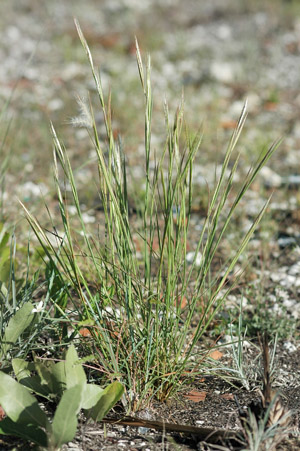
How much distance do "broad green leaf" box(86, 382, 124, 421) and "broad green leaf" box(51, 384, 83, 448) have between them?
7.7 inches

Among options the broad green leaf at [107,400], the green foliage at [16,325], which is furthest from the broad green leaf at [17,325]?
the broad green leaf at [107,400]

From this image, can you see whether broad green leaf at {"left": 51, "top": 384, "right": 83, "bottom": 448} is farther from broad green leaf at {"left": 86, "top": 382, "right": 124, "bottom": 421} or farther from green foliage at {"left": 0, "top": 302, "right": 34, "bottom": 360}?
green foliage at {"left": 0, "top": 302, "right": 34, "bottom": 360}

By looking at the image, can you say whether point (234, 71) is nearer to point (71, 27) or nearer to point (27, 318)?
point (71, 27)

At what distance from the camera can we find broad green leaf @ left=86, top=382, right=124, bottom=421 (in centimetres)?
164

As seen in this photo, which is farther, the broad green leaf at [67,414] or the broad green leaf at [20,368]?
the broad green leaf at [20,368]

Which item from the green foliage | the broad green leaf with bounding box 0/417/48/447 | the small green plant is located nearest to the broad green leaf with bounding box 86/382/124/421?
the small green plant

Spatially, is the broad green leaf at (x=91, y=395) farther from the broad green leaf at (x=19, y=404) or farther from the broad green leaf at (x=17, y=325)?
the broad green leaf at (x=17, y=325)

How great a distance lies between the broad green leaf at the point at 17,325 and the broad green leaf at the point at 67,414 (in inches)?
15.2

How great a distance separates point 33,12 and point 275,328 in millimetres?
6423

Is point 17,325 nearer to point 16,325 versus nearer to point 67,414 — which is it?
point 16,325

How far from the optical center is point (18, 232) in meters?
2.86

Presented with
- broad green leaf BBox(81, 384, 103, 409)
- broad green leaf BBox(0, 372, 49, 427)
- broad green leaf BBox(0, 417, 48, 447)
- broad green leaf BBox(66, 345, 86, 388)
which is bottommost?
broad green leaf BBox(0, 417, 48, 447)

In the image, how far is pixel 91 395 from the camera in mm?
1666

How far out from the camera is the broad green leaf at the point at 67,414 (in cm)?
143
